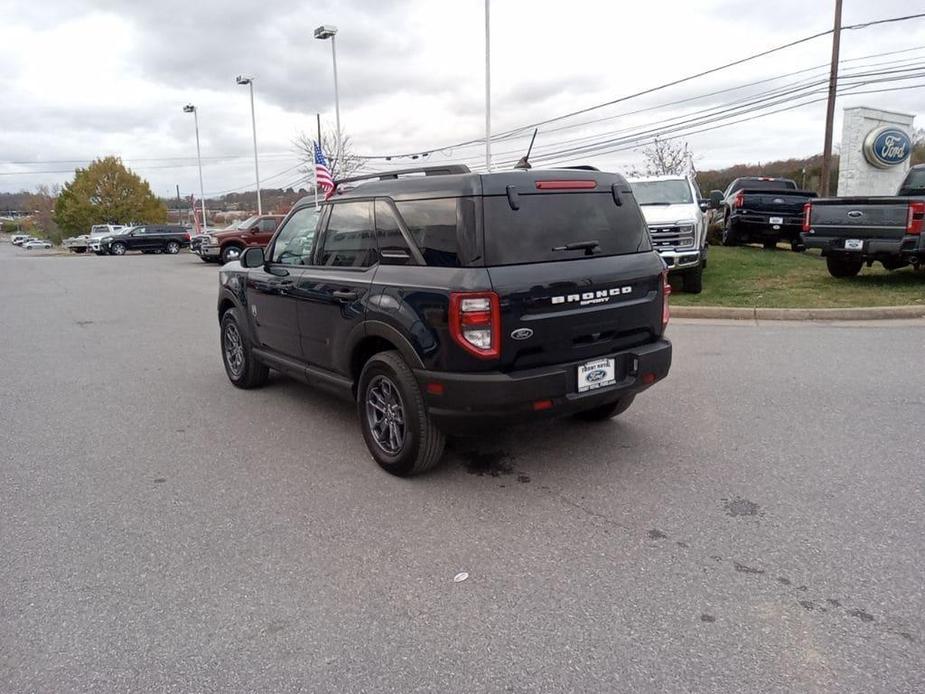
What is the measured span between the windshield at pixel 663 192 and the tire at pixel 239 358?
27.5 ft

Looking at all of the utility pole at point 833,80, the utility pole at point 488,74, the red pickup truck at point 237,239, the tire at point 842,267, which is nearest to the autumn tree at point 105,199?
the red pickup truck at point 237,239

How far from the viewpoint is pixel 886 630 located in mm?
2686

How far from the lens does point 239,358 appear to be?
670cm

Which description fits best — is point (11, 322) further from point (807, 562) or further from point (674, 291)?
point (807, 562)

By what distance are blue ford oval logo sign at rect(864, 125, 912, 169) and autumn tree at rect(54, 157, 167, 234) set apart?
223 feet

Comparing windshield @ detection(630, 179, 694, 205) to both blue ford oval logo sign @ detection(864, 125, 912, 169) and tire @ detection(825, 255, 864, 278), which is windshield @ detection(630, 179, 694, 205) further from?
blue ford oval logo sign @ detection(864, 125, 912, 169)

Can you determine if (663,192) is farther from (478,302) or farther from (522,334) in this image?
(478,302)

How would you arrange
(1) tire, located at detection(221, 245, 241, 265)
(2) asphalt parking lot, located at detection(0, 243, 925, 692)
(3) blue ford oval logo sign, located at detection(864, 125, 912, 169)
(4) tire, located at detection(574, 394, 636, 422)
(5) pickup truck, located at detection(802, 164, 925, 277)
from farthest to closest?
(1) tire, located at detection(221, 245, 241, 265) < (3) blue ford oval logo sign, located at detection(864, 125, 912, 169) < (5) pickup truck, located at detection(802, 164, 925, 277) < (4) tire, located at detection(574, 394, 636, 422) < (2) asphalt parking lot, located at detection(0, 243, 925, 692)

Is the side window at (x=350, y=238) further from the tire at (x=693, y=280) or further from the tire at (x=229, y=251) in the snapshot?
the tire at (x=229, y=251)

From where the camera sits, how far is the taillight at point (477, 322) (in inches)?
146

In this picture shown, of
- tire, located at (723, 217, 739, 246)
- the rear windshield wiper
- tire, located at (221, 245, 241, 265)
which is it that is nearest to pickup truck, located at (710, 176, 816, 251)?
tire, located at (723, 217, 739, 246)

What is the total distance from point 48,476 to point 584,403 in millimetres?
3611

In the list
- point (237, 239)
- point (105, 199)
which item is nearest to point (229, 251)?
point (237, 239)

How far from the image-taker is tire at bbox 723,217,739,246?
16.8 metres
